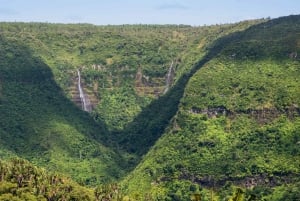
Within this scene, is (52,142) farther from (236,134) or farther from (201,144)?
(236,134)

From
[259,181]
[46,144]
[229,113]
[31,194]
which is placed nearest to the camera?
[31,194]

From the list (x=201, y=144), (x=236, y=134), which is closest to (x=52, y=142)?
(x=201, y=144)

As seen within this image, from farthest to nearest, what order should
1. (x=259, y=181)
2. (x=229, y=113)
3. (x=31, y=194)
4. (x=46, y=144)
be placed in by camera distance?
(x=46, y=144) → (x=229, y=113) → (x=259, y=181) → (x=31, y=194)

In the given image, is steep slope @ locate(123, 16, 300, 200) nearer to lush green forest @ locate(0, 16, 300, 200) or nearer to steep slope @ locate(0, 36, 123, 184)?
lush green forest @ locate(0, 16, 300, 200)

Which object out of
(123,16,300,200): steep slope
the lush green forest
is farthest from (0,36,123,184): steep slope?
(123,16,300,200): steep slope

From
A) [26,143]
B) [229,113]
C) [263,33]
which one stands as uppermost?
[263,33]

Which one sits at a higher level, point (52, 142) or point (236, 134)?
point (236, 134)

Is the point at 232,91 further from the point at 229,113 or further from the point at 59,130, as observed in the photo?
the point at 59,130

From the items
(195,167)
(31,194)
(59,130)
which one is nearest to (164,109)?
(59,130)

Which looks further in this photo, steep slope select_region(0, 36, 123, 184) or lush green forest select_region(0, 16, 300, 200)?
steep slope select_region(0, 36, 123, 184)
